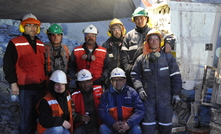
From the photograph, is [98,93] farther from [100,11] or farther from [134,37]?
[100,11]

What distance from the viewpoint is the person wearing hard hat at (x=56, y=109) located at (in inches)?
143

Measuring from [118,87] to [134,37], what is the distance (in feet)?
3.83


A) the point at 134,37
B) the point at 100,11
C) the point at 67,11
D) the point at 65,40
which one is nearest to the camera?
the point at 134,37

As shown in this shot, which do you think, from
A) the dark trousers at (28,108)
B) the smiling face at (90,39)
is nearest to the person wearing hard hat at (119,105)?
the smiling face at (90,39)

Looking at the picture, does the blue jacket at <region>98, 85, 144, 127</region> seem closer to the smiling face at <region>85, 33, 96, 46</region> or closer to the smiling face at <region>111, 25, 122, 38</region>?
the smiling face at <region>85, 33, 96, 46</region>

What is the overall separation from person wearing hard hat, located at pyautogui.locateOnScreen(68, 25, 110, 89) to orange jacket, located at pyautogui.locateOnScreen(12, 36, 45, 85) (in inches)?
27.6

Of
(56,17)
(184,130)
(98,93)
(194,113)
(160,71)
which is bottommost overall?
(184,130)

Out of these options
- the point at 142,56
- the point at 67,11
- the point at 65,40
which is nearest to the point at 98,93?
the point at 142,56

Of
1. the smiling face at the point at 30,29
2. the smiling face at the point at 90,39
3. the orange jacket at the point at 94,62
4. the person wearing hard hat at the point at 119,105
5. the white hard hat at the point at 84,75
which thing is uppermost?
the smiling face at the point at 30,29

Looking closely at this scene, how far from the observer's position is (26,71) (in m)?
3.90

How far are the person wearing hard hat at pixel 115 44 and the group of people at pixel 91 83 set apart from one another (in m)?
0.17

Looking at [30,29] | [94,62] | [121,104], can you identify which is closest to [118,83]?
[121,104]

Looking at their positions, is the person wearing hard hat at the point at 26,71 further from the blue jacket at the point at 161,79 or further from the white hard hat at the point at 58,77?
the blue jacket at the point at 161,79

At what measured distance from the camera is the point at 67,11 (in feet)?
16.5
